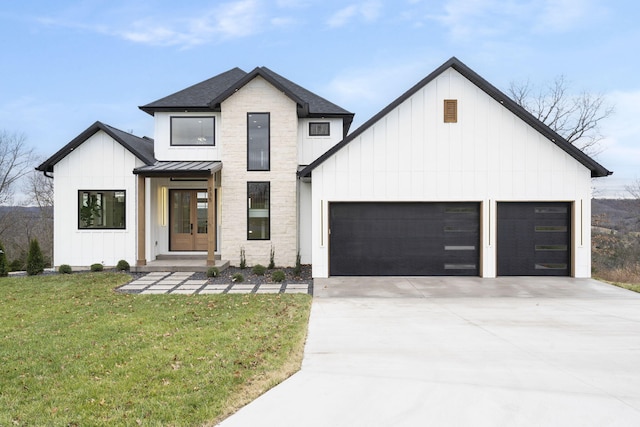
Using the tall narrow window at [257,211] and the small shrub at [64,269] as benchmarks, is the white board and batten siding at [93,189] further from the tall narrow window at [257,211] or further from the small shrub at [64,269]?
the tall narrow window at [257,211]

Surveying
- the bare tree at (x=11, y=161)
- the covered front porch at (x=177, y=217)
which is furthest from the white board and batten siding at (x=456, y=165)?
the bare tree at (x=11, y=161)

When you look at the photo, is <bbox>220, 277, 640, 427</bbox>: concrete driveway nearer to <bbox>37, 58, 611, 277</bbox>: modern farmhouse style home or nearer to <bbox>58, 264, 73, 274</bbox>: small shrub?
<bbox>37, 58, 611, 277</bbox>: modern farmhouse style home

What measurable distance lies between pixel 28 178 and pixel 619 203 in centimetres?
4002

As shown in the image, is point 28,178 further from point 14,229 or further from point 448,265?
point 448,265

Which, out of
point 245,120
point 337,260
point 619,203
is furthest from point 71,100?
point 619,203

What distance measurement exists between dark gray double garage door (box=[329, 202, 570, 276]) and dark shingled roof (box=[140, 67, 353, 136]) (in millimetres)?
3978

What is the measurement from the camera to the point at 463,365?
4.46m

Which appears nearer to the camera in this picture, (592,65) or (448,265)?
(448,265)

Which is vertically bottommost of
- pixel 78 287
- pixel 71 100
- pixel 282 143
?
pixel 78 287

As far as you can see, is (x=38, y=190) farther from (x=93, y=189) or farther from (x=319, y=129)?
(x=319, y=129)

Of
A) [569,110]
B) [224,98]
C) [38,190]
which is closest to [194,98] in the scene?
[224,98]

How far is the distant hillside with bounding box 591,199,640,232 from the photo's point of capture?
22500 mm

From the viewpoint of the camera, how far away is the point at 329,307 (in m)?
7.43

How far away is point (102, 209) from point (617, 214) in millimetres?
28306
